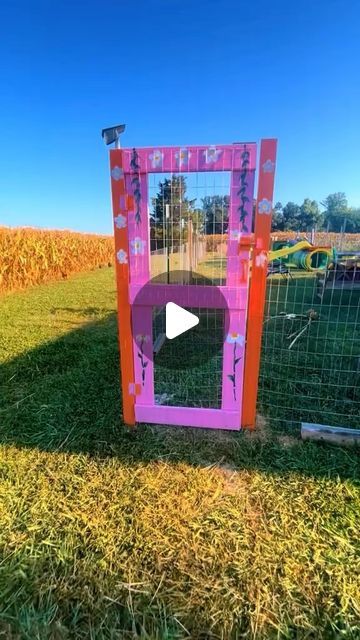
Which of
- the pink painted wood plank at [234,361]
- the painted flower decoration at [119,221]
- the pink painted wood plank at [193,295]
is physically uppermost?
the painted flower decoration at [119,221]

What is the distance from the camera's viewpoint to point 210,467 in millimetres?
2057

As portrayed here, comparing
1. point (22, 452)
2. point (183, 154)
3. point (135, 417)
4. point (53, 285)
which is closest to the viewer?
point (183, 154)

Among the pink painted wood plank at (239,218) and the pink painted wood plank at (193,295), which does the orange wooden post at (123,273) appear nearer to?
the pink painted wood plank at (193,295)

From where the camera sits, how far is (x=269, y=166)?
5.87 feet

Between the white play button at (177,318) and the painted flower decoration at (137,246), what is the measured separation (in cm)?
A: 39

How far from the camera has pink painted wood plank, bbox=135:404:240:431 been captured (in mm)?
2332

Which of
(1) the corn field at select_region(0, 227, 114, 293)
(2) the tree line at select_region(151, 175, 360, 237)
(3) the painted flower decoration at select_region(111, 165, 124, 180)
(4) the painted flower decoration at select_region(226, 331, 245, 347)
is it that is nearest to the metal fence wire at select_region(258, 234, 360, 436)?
(2) the tree line at select_region(151, 175, 360, 237)

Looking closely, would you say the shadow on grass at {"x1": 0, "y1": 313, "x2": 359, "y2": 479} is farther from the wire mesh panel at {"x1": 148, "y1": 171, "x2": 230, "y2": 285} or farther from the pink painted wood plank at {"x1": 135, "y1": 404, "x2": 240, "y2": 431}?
the wire mesh panel at {"x1": 148, "y1": 171, "x2": 230, "y2": 285}

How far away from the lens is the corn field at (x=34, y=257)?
27.6 feet

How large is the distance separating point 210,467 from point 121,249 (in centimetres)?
155

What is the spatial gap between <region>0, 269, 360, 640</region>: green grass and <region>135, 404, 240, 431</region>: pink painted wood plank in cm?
8

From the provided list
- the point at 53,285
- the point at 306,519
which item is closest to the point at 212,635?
the point at 306,519

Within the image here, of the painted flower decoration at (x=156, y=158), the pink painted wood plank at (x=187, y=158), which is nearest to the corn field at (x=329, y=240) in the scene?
the pink painted wood plank at (x=187, y=158)

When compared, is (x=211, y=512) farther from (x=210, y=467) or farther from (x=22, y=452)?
(x=22, y=452)
